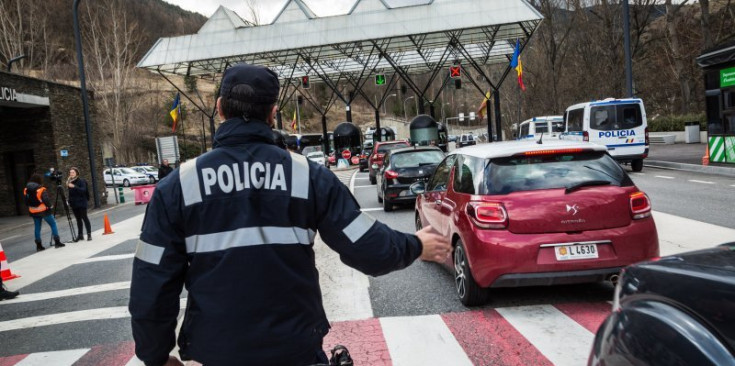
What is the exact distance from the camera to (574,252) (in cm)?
510

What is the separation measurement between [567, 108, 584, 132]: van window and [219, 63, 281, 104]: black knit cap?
20.8 m

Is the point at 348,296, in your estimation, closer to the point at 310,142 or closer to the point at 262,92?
the point at 262,92

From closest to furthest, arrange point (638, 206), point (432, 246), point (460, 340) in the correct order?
point (432, 246), point (460, 340), point (638, 206)

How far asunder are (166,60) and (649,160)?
24.2 m

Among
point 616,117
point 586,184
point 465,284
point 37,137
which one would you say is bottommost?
point 465,284

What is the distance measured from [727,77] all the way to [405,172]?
402 inches

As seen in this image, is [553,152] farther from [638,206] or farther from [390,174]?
[390,174]

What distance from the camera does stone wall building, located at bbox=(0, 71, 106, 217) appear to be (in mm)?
24750

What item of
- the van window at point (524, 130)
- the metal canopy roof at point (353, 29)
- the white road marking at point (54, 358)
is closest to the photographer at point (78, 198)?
the white road marking at point (54, 358)

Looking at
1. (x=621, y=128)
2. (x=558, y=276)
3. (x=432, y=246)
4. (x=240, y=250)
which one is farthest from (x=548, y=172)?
(x=621, y=128)

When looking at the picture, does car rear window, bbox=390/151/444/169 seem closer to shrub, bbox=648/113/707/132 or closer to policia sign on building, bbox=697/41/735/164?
policia sign on building, bbox=697/41/735/164

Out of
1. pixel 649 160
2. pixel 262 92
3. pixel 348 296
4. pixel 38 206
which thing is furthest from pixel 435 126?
pixel 262 92

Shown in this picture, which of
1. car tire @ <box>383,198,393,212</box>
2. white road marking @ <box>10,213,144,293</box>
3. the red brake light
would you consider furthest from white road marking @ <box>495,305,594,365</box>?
car tire @ <box>383,198,393,212</box>

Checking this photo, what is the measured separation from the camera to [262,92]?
7.44ft
